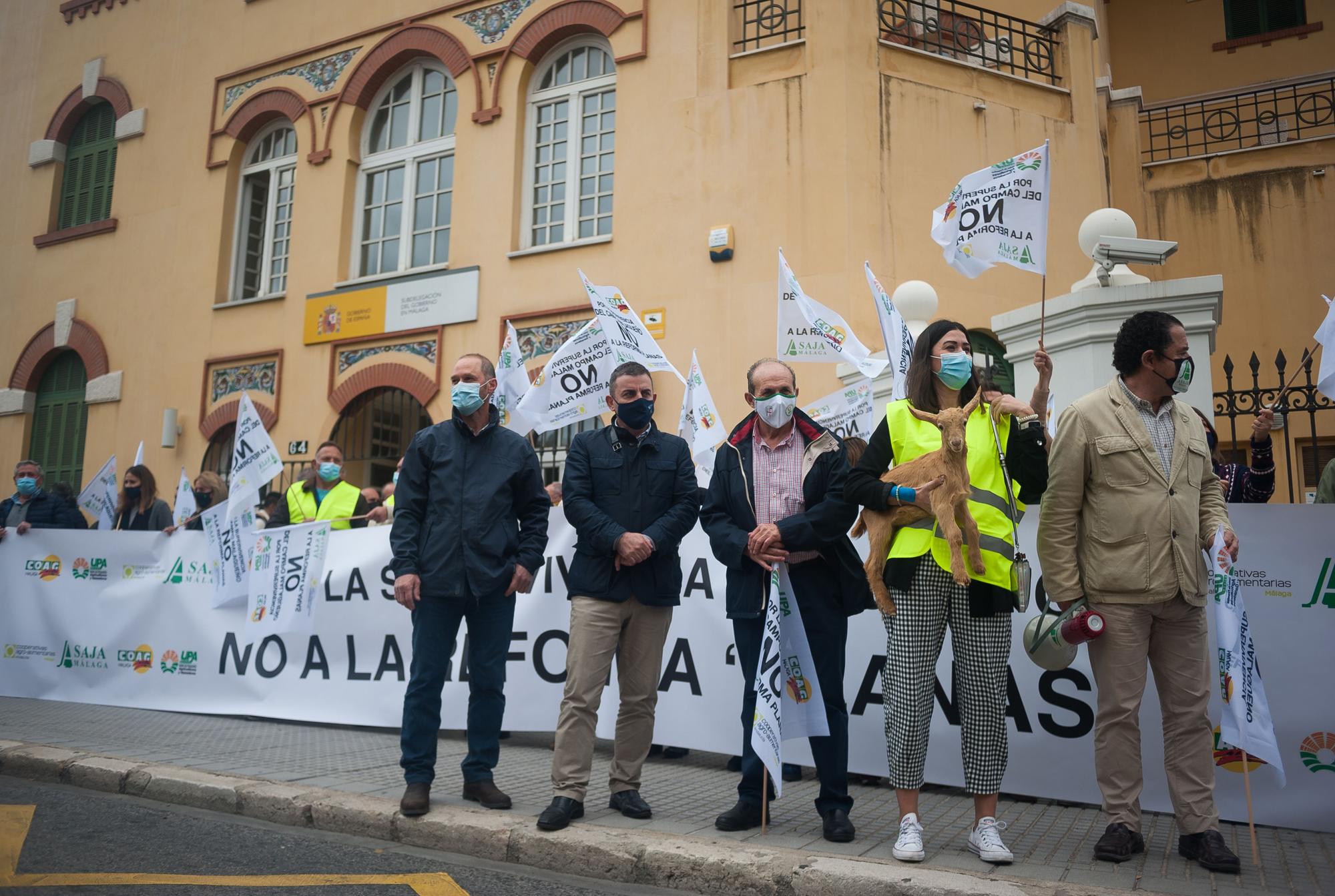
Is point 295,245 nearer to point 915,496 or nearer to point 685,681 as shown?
point 685,681

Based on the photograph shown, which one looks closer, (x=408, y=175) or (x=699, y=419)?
(x=699, y=419)

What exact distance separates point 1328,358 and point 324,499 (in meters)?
6.92

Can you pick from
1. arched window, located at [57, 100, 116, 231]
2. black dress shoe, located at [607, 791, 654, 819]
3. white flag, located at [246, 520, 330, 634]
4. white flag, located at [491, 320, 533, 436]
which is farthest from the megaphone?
arched window, located at [57, 100, 116, 231]

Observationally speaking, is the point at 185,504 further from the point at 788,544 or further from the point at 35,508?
the point at 788,544

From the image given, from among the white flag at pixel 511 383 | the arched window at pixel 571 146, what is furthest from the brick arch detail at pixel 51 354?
the white flag at pixel 511 383

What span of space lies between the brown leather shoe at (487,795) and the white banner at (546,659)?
1167mm

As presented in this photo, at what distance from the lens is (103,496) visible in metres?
10.4

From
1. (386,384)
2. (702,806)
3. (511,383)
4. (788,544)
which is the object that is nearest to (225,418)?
(386,384)

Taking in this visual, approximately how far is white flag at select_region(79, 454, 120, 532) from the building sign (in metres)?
4.33

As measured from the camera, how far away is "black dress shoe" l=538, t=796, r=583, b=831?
4.30 metres

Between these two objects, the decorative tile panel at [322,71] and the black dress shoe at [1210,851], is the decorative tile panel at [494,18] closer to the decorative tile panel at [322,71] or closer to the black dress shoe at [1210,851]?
the decorative tile panel at [322,71]

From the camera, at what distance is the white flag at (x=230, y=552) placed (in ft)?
25.4

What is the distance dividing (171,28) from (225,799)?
51.7 ft

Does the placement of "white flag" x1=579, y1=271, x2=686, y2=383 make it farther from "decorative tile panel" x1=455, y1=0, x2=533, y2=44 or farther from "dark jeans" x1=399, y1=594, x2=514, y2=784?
"decorative tile panel" x1=455, y1=0, x2=533, y2=44
